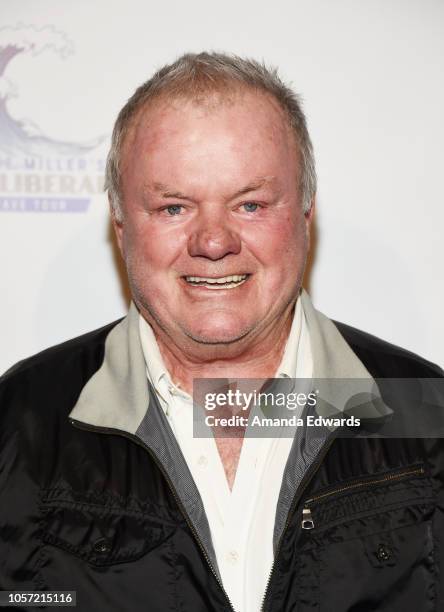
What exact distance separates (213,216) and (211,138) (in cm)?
17

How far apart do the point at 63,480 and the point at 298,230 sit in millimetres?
763

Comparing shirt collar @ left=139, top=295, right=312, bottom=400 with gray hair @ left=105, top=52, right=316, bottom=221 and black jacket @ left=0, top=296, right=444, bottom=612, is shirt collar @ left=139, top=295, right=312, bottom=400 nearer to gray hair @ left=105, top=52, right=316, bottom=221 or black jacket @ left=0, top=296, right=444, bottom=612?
black jacket @ left=0, top=296, right=444, bottom=612

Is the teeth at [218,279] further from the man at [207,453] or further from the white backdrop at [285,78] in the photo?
the white backdrop at [285,78]

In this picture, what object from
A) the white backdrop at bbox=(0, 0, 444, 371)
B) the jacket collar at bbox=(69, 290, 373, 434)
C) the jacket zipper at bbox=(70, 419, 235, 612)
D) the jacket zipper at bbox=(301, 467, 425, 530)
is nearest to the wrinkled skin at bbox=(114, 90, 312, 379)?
the jacket collar at bbox=(69, 290, 373, 434)

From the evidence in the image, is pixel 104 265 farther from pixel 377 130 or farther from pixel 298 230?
pixel 377 130

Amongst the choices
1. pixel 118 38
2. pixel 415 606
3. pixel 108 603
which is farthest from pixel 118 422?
pixel 118 38

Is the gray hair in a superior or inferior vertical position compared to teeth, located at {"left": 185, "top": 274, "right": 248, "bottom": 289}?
superior

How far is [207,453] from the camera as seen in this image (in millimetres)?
1666

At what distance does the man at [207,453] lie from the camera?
1574 mm

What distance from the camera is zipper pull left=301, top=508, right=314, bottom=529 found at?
1.57 meters

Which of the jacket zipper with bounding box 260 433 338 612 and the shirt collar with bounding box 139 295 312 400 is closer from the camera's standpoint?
the jacket zipper with bounding box 260 433 338 612

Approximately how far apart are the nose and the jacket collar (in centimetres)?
31

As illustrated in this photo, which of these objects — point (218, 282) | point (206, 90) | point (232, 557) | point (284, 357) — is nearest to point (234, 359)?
point (284, 357)

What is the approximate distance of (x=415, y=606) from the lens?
64.4 inches
